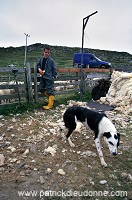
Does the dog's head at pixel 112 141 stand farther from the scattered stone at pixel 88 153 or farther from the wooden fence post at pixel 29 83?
the wooden fence post at pixel 29 83

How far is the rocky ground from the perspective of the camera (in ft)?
15.3

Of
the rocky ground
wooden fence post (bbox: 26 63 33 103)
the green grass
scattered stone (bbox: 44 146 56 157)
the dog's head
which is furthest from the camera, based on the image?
wooden fence post (bbox: 26 63 33 103)

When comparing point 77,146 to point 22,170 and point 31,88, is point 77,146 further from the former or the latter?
point 31,88

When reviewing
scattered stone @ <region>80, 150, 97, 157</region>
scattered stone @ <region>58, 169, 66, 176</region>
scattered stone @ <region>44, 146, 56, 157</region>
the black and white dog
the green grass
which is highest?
the black and white dog

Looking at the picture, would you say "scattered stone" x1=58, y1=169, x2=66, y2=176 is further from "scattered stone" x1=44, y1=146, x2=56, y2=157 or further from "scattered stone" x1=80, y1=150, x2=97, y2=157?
"scattered stone" x1=80, y1=150, x2=97, y2=157

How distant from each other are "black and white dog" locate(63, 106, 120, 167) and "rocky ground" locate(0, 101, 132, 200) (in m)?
0.35

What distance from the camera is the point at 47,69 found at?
10.1 metres

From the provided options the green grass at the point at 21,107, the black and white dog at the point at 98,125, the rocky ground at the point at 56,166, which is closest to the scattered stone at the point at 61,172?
the rocky ground at the point at 56,166

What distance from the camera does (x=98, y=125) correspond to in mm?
5801

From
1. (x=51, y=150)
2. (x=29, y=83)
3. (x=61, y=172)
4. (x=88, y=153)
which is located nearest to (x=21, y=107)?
(x=29, y=83)

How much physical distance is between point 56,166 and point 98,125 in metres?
1.25

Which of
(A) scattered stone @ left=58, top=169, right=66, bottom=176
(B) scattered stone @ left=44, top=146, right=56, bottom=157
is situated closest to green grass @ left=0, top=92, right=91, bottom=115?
(B) scattered stone @ left=44, top=146, right=56, bottom=157

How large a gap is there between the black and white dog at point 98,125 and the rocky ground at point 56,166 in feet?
1.15

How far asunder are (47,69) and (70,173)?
5546mm
